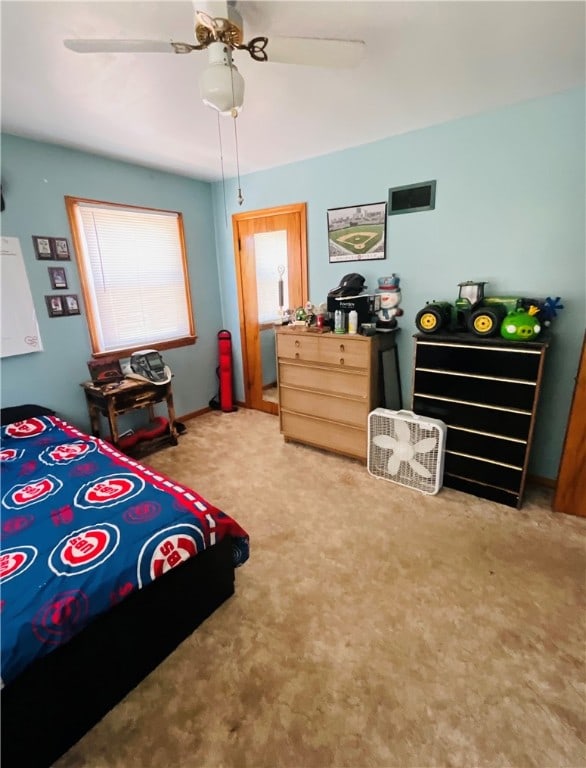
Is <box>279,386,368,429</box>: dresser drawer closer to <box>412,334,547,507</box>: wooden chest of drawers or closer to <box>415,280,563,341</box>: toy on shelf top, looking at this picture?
<box>412,334,547,507</box>: wooden chest of drawers

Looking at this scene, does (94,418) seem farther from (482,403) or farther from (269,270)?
(482,403)

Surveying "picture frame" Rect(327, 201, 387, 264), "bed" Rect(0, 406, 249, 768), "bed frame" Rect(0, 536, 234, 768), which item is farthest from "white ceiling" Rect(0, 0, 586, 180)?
"bed frame" Rect(0, 536, 234, 768)

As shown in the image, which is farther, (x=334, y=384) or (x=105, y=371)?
(x=105, y=371)

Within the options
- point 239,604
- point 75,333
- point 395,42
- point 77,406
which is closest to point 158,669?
point 239,604

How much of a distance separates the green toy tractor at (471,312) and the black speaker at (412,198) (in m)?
0.65

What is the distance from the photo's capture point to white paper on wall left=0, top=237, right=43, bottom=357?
7.87 feet

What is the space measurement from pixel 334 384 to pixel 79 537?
190 cm

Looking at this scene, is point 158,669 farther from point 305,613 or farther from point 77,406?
point 77,406

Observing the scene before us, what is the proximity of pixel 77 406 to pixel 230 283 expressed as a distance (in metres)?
1.91

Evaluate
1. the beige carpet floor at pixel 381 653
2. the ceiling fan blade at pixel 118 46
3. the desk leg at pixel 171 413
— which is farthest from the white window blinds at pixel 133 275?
the beige carpet floor at pixel 381 653

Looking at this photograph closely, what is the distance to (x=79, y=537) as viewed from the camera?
4.60 feet

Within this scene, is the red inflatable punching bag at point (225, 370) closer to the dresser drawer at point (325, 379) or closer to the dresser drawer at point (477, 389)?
the dresser drawer at point (325, 379)

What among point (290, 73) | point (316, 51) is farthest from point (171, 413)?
point (316, 51)

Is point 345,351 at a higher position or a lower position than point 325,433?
higher
